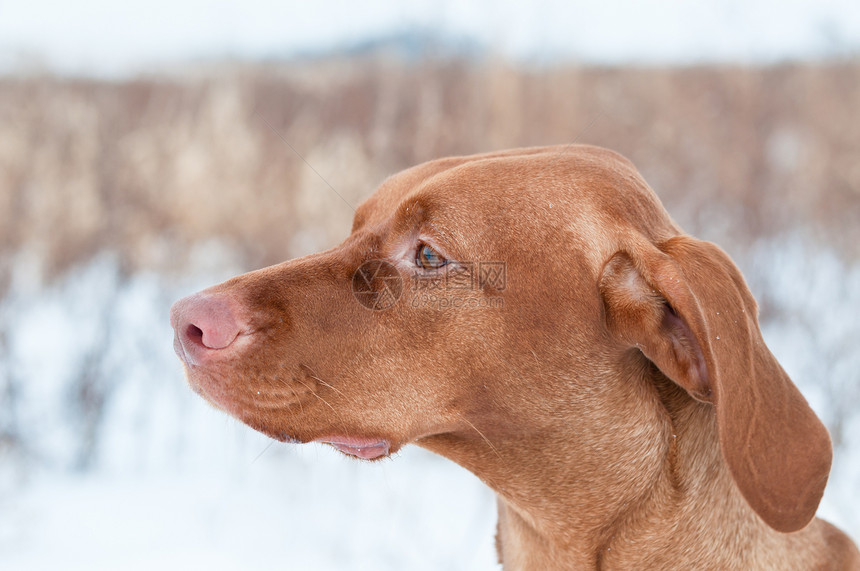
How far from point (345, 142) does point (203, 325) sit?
5226 millimetres

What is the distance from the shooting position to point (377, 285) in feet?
6.82

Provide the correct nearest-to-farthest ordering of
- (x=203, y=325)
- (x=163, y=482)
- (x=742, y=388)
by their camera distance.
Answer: (x=742, y=388), (x=203, y=325), (x=163, y=482)

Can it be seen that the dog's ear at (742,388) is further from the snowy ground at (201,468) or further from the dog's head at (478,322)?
the snowy ground at (201,468)

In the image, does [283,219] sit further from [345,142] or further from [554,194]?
[554,194]

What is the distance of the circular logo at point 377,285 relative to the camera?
205cm

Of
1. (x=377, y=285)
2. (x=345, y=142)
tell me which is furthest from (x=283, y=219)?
(x=377, y=285)

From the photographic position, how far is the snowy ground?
4.56 metres

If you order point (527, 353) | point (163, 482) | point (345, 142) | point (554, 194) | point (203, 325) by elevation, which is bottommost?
point (163, 482)

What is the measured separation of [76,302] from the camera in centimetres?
621

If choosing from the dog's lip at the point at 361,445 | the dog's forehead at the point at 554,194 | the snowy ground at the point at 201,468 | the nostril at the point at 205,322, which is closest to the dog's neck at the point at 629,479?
the dog's lip at the point at 361,445

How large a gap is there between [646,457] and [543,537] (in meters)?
0.41

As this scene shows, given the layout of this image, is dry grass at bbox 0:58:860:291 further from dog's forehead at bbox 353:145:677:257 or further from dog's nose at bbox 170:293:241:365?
dog's nose at bbox 170:293:241:365

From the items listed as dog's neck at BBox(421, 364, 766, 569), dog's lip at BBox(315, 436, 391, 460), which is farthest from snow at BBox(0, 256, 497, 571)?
dog's lip at BBox(315, 436, 391, 460)

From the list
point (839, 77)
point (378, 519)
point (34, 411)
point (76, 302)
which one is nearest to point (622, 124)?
point (839, 77)
